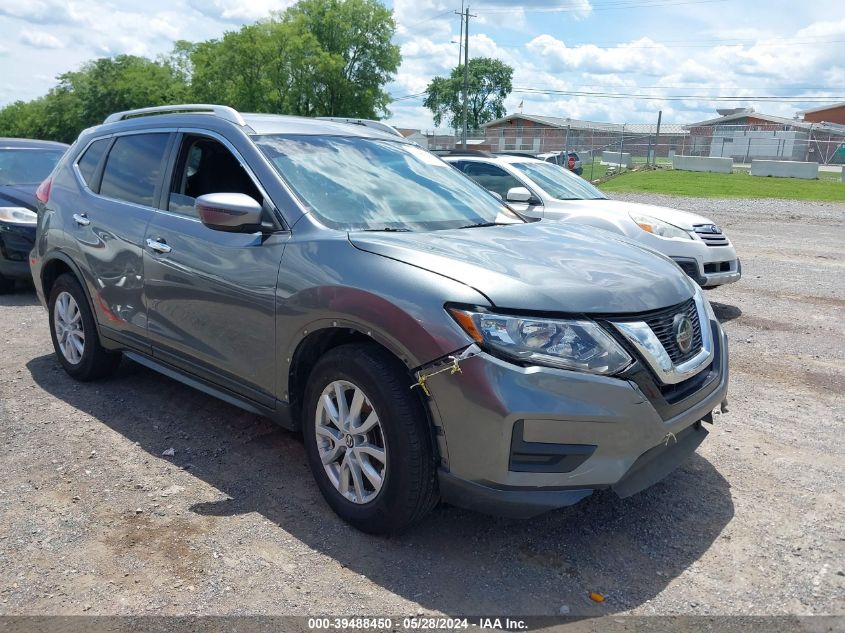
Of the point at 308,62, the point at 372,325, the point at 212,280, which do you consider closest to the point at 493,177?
the point at 212,280

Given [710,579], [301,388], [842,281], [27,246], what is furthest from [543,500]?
[842,281]

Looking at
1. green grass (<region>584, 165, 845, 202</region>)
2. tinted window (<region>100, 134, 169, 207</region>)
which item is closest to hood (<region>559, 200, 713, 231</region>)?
tinted window (<region>100, 134, 169, 207</region>)

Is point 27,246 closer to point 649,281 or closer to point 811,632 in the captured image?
point 649,281

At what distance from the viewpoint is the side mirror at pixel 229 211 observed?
3.44 meters

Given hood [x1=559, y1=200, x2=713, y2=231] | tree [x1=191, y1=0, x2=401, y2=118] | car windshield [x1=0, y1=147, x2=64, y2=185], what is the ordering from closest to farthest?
hood [x1=559, y1=200, x2=713, y2=231]
car windshield [x1=0, y1=147, x2=64, y2=185]
tree [x1=191, y1=0, x2=401, y2=118]

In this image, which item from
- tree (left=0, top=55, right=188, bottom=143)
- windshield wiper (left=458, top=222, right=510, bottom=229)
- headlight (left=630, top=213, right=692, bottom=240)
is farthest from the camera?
tree (left=0, top=55, right=188, bottom=143)

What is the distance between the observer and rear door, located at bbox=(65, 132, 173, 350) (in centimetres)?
443

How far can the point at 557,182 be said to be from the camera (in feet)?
29.9

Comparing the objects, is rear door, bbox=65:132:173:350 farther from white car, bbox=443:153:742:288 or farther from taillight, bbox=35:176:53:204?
white car, bbox=443:153:742:288

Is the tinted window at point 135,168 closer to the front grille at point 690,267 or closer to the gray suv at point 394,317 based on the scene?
the gray suv at point 394,317

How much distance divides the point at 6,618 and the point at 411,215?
8.22 feet

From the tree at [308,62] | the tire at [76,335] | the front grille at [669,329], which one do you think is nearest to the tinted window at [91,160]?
the tire at [76,335]

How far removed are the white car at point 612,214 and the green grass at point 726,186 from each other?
15384 mm

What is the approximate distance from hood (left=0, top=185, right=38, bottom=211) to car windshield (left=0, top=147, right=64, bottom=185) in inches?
10.4
